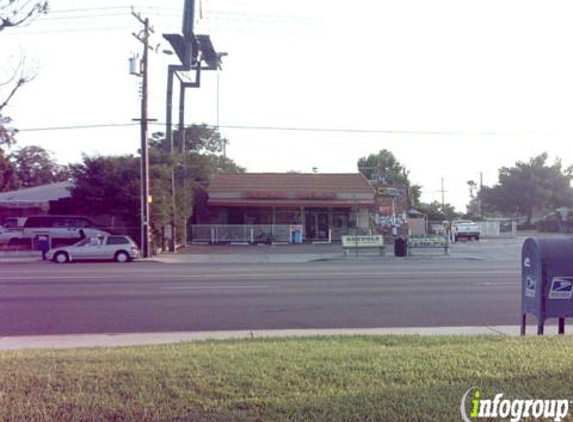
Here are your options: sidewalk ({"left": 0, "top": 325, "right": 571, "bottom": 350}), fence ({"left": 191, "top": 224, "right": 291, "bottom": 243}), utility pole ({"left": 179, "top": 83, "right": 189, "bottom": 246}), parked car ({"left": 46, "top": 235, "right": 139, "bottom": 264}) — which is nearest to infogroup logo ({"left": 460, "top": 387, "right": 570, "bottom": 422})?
sidewalk ({"left": 0, "top": 325, "right": 571, "bottom": 350})

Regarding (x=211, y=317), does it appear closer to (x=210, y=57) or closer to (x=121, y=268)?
(x=121, y=268)

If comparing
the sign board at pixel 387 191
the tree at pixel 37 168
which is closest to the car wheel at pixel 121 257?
the sign board at pixel 387 191

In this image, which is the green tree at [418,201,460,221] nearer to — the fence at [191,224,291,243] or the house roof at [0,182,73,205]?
the fence at [191,224,291,243]

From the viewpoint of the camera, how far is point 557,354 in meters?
6.91

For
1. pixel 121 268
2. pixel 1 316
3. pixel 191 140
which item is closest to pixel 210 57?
pixel 121 268

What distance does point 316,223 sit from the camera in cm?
4606

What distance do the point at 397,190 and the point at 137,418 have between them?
43.1 m

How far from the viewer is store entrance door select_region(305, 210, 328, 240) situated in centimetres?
4594

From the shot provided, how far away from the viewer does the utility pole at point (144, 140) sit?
31.1 metres

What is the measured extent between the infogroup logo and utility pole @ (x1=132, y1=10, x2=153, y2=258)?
27.2m

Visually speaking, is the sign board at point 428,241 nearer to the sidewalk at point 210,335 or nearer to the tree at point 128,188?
the tree at point 128,188

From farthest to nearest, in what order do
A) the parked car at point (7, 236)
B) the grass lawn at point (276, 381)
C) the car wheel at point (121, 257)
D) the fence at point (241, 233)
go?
the fence at point (241, 233) < the parked car at point (7, 236) < the car wheel at point (121, 257) < the grass lawn at point (276, 381)

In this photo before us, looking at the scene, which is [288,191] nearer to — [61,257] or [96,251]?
[96,251]

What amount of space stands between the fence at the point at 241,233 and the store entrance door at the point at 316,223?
395cm
